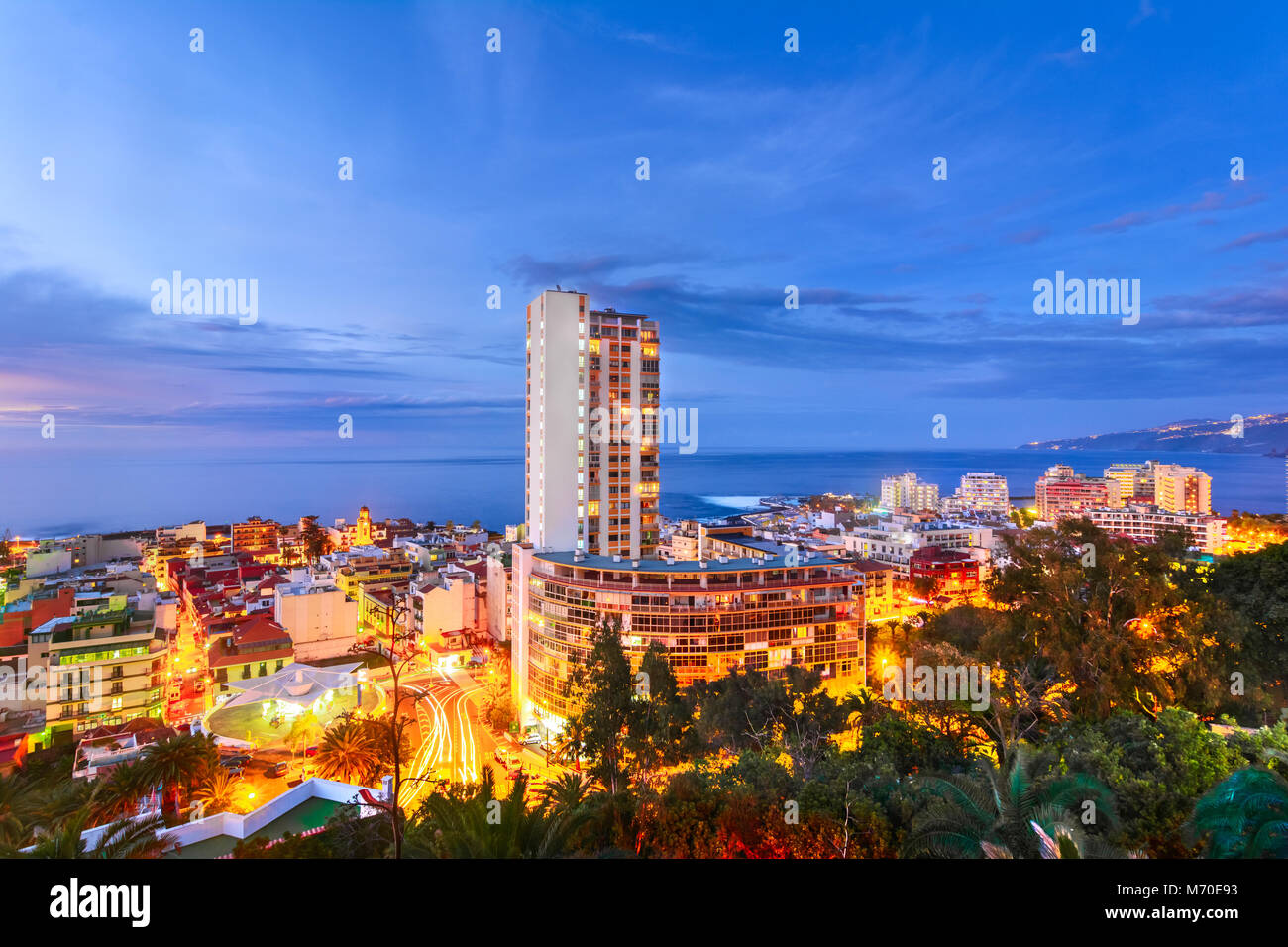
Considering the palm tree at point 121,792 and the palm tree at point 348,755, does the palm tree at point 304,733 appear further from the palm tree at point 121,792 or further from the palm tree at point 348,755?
the palm tree at point 121,792

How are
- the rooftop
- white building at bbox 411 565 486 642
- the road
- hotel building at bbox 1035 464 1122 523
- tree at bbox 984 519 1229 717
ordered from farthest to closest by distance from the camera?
hotel building at bbox 1035 464 1122 523 → white building at bbox 411 565 486 642 → the rooftop → the road → tree at bbox 984 519 1229 717

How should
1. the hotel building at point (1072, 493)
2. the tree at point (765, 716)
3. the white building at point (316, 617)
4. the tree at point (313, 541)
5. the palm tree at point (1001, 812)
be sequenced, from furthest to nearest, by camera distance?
1. the hotel building at point (1072, 493)
2. the tree at point (313, 541)
3. the white building at point (316, 617)
4. the tree at point (765, 716)
5. the palm tree at point (1001, 812)

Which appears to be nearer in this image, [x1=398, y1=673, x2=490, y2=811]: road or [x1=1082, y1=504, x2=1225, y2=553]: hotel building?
[x1=398, y1=673, x2=490, y2=811]: road

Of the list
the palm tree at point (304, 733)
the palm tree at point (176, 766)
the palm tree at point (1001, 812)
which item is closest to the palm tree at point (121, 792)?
the palm tree at point (176, 766)

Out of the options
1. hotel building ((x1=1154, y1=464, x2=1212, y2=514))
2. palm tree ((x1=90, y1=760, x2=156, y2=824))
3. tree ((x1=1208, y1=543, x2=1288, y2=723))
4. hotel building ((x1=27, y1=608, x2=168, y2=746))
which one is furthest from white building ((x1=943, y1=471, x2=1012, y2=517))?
palm tree ((x1=90, y1=760, x2=156, y2=824))

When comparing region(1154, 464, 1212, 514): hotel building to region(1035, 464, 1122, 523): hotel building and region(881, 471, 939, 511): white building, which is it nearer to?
region(1035, 464, 1122, 523): hotel building


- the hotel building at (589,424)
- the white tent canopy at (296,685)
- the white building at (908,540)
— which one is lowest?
the white tent canopy at (296,685)
